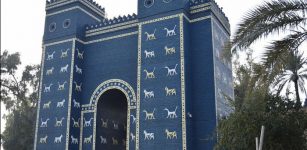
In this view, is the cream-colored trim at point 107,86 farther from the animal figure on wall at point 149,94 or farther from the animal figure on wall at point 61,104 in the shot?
the animal figure on wall at point 149,94

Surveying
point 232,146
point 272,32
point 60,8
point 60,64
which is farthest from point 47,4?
point 272,32

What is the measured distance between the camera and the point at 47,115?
20.9 meters

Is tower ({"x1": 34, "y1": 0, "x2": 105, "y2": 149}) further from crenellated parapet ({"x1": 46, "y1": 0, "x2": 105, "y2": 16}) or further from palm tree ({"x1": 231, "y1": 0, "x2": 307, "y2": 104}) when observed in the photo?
palm tree ({"x1": 231, "y1": 0, "x2": 307, "y2": 104})

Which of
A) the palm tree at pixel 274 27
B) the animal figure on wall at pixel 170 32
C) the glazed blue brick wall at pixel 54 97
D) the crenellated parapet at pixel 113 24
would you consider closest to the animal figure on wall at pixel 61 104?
the glazed blue brick wall at pixel 54 97

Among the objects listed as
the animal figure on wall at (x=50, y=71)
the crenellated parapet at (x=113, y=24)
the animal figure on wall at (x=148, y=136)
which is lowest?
the animal figure on wall at (x=148, y=136)

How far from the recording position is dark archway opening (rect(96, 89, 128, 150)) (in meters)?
20.3

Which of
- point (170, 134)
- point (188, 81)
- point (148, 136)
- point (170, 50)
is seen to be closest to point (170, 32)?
point (170, 50)

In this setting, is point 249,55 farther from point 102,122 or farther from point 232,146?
point 232,146

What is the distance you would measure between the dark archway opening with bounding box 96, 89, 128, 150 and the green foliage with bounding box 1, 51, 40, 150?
9443 mm

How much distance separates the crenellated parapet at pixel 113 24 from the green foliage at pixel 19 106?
916 cm

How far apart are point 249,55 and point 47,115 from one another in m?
17.8

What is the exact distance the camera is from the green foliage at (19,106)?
92.7ft

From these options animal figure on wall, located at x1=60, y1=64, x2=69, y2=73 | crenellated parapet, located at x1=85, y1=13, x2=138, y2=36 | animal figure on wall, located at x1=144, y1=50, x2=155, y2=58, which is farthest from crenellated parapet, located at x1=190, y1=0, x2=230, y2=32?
animal figure on wall, located at x1=60, y1=64, x2=69, y2=73

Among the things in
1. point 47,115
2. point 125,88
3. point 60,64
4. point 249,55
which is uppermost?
point 249,55
